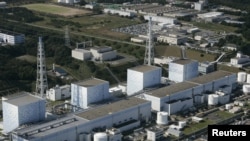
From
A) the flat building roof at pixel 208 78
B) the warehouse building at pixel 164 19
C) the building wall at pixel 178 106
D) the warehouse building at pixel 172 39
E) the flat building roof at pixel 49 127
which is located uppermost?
the warehouse building at pixel 164 19

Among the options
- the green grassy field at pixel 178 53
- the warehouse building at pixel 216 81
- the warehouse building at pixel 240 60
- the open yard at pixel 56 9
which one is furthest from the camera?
the open yard at pixel 56 9

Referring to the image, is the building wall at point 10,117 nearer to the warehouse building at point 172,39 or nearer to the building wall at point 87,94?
the building wall at point 87,94

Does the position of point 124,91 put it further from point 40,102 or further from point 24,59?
point 24,59

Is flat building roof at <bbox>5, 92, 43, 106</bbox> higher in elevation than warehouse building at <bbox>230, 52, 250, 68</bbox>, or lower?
higher

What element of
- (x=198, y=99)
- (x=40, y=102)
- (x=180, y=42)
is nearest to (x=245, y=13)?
(x=180, y=42)

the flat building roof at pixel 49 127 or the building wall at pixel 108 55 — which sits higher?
the building wall at pixel 108 55

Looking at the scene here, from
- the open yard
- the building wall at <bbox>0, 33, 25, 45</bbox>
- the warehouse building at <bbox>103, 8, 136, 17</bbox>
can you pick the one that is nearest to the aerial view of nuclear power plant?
the building wall at <bbox>0, 33, 25, 45</bbox>

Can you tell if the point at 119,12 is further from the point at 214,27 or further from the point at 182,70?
the point at 182,70

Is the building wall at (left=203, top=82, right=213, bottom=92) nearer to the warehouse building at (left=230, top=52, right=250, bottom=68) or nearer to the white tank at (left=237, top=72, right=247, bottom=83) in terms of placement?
the white tank at (left=237, top=72, right=247, bottom=83)

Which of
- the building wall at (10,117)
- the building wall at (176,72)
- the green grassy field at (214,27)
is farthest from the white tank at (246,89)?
the green grassy field at (214,27)
